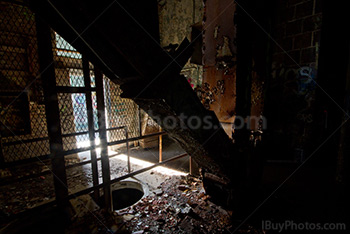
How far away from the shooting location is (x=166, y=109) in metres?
1.33

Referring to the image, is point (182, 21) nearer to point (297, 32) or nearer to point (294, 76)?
point (297, 32)

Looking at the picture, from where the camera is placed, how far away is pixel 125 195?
4.17 m

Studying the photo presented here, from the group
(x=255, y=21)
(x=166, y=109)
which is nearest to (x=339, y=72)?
(x=255, y=21)

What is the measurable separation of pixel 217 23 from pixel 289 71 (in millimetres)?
1961

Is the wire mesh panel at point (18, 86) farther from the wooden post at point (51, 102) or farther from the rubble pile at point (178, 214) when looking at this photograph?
the rubble pile at point (178, 214)

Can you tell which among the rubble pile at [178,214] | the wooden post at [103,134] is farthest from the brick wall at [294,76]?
the wooden post at [103,134]

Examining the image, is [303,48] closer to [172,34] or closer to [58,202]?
[58,202]

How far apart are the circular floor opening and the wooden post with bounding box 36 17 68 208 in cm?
205

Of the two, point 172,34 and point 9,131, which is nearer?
point 9,131

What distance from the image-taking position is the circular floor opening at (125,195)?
13.1 ft

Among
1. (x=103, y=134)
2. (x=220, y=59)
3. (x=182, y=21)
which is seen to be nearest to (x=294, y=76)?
(x=220, y=59)

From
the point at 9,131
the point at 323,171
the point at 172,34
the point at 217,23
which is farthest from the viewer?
the point at 172,34

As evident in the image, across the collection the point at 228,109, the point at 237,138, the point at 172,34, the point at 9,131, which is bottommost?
the point at 9,131

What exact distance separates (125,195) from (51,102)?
10.5 ft
